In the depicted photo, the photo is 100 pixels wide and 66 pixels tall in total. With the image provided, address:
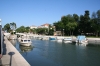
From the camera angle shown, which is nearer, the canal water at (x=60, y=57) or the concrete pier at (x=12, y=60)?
the concrete pier at (x=12, y=60)

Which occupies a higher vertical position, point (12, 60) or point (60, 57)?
point (12, 60)

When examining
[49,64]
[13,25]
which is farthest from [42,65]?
[13,25]

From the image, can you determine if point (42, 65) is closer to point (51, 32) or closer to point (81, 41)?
Result: point (81, 41)

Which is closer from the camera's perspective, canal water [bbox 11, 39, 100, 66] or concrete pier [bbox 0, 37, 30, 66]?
concrete pier [bbox 0, 37, 30, 66]

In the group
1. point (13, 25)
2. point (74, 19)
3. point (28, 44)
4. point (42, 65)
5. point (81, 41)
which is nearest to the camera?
point (42, 65)

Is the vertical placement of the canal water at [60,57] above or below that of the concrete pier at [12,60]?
below

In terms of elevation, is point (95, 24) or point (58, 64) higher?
point (95, 24)

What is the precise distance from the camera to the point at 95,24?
305 ft

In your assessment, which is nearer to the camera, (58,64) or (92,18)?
(58,64)

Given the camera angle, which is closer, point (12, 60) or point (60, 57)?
point (12, 60)

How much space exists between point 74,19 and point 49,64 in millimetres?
106692

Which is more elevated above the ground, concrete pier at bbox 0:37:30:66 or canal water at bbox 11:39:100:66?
concrete pier at bbox 0:37:30:66

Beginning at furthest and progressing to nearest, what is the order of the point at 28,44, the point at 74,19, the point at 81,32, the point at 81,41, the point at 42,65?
1. the point at 74,19
2. the point at 81,32
3. the point at 81,41
4. the point at 28,44
5. the point at 42,65

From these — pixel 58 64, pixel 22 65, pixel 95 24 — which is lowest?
pixel 58 64
